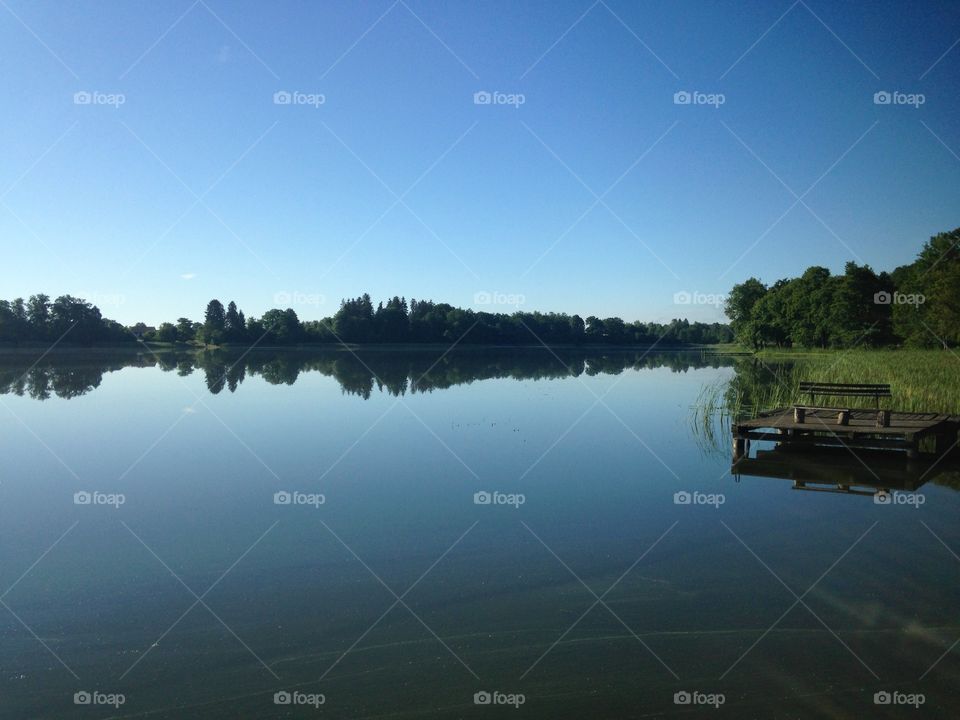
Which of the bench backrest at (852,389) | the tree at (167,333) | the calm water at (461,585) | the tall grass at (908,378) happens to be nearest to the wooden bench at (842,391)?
the bench backrest at (852,389)

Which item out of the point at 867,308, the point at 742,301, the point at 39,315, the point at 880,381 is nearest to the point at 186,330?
the point at 39,315

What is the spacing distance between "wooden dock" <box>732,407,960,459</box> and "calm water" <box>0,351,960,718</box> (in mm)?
718

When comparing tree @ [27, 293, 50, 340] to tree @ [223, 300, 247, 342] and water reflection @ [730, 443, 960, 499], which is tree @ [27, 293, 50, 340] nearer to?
tree @ [223, 300, 247, 342]

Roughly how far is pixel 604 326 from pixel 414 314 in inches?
1333

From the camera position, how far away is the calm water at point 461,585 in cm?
584

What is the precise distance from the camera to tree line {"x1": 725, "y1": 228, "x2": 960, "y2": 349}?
40.5m

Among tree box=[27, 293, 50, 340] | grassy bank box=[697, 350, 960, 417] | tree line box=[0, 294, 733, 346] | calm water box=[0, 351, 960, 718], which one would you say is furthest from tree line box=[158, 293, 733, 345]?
calm water box=[0, 351, 960, 718]

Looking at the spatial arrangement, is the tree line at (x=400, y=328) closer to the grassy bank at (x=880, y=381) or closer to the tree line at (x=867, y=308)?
the tree line at (x=867, y=308)

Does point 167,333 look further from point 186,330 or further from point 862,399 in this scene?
point 862,399

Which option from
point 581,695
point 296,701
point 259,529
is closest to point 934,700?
point 581,695

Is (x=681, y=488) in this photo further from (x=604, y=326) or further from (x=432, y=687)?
(x=604, y=326)

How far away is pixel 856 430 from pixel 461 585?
1087cm

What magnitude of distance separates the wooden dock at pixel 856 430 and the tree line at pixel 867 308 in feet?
85.0

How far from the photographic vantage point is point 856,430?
14961 millimetres
